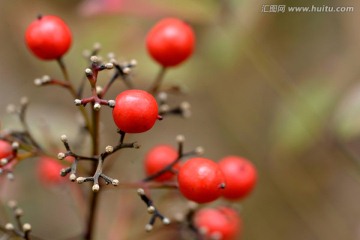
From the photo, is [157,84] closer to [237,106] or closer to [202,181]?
[202,181]

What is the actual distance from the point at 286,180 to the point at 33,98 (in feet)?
6.45

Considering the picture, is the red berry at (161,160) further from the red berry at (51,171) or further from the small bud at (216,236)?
the red berry at (51,171)

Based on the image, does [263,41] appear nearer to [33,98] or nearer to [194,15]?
[194,15]

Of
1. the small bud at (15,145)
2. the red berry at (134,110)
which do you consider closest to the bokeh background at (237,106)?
the small bud at (15,145)

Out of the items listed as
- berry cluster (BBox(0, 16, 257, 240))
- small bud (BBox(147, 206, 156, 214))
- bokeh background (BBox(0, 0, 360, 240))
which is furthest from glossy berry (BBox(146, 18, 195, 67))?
small bud (BBox(147, 206, 156, 214))

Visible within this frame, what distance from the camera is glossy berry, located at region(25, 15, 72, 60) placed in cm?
209

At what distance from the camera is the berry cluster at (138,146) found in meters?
1.68

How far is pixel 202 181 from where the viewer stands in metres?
1.80

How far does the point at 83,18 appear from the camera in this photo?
318 cm

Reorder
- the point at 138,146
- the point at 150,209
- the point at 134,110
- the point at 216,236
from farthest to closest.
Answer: the point at 216,236 → the point at 150,209 → the point at 138,146 → the point at 134,110

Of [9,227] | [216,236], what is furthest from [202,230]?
[9,227]

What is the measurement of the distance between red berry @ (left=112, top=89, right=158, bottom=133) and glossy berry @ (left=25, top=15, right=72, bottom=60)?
61 centimetres

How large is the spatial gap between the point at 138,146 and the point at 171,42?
2.19 ft

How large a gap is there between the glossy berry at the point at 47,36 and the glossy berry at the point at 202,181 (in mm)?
771
